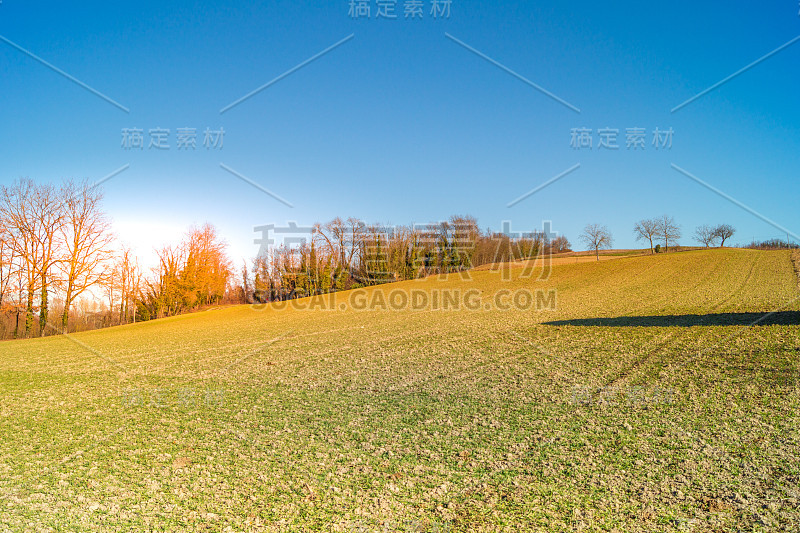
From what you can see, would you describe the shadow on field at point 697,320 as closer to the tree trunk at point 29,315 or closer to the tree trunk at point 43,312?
the tree trunk at point 43,312

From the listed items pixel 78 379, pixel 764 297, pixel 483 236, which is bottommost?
pixel 78 379

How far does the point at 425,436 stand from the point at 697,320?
13.1 m

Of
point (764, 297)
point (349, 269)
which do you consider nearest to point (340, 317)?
point (764, 297)

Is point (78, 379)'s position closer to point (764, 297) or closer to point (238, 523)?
point (238, 523)

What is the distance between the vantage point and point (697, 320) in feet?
49.0

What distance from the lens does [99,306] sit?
4328 centimetres

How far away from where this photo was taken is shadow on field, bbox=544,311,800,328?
42.3 ft

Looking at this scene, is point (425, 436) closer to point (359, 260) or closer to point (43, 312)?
point (43, 312)

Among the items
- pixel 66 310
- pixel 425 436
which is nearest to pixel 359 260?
pixel 66 310

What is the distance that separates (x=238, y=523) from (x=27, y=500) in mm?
2278

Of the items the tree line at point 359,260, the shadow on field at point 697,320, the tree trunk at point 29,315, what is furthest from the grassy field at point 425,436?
the tree line at point 359,260

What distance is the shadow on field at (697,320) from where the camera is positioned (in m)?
12.9

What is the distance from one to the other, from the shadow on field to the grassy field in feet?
0.66

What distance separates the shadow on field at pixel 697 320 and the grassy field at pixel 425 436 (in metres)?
0.20
